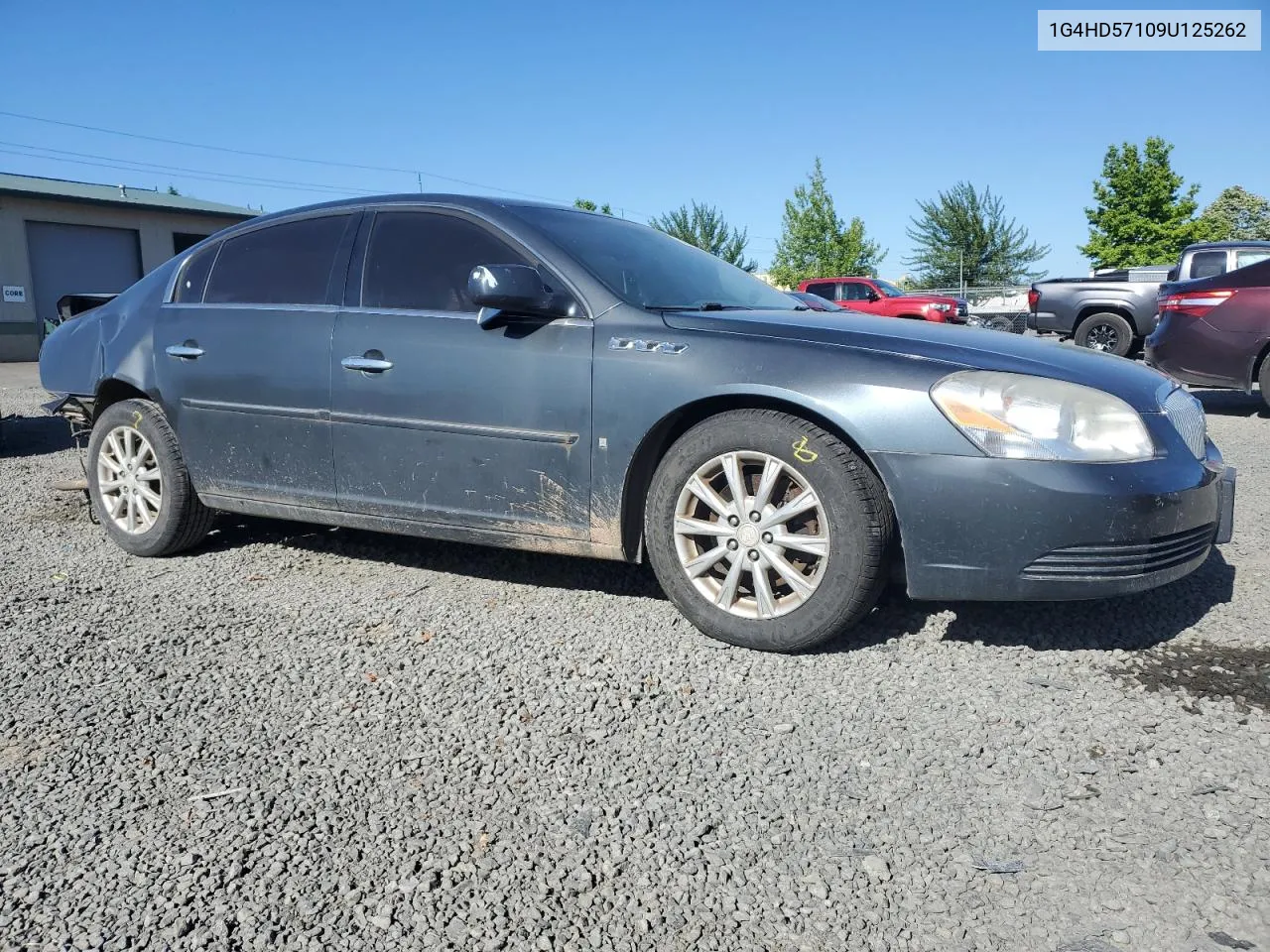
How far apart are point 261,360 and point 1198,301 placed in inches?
337

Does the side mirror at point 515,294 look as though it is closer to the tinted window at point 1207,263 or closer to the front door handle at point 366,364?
the front door handle at point 366,364

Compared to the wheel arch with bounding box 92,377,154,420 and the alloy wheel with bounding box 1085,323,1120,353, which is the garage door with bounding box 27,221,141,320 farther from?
the wheel arch with bounding box 92,377,154,420

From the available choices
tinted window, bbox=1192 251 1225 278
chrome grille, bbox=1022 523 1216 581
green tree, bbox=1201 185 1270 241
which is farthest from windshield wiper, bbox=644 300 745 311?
green tree, bbox=1201 185 1270 241

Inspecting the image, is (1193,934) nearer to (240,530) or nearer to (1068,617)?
(1068,617)

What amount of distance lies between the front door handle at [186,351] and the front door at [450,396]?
0.82 meters

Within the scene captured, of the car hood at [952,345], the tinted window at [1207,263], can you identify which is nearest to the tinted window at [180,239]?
the tinted window at [1207,263]

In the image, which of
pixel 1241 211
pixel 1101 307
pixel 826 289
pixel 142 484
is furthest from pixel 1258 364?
pixel 1241 211

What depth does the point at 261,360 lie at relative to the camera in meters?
4.23

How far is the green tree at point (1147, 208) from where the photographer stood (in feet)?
141

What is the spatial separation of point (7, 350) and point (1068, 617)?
2710 centimetres

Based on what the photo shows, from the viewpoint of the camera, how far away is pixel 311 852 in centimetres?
216

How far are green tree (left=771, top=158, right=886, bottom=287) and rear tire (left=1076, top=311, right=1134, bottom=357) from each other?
34.7 metres

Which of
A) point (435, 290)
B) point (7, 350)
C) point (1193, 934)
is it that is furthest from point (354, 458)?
point (7, 350)

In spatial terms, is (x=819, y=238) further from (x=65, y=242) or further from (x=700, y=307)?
(x=700, y=307)
